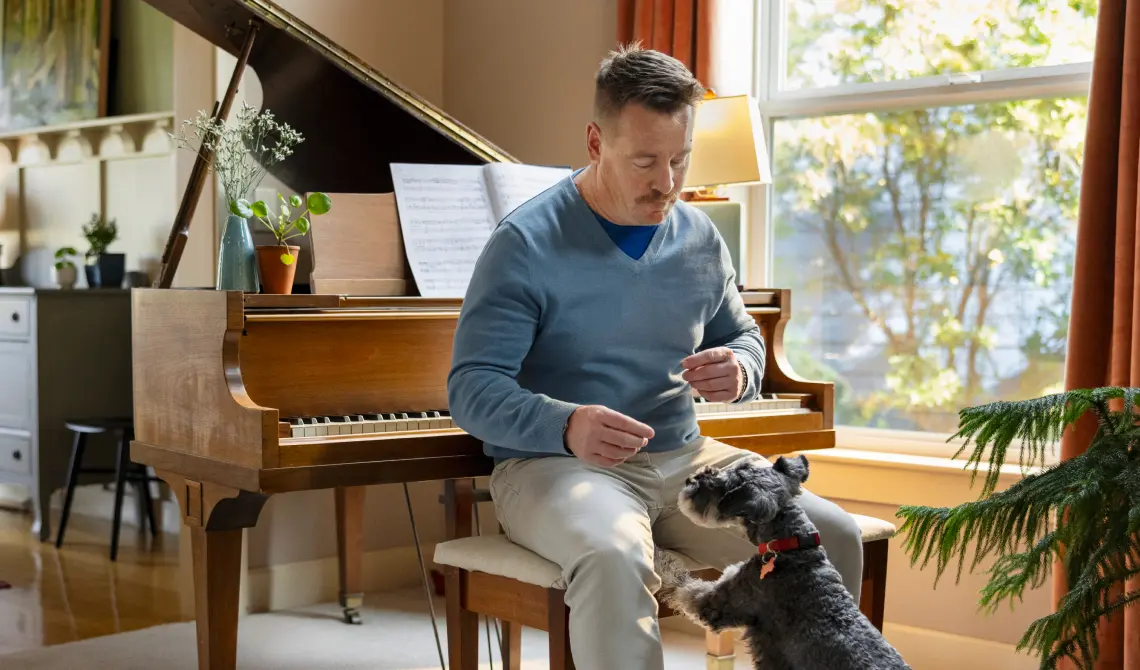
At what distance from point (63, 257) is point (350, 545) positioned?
111 inches

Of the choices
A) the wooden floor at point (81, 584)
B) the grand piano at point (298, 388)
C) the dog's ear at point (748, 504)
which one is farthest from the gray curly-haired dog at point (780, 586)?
the wooden floor at point (81, 584)

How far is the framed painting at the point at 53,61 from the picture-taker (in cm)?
577

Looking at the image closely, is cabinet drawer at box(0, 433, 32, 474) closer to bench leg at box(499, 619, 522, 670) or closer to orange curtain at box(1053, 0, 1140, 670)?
bench leg at box(499, 619, 522, 670)

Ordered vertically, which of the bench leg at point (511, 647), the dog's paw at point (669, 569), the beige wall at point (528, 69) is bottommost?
the bench leg at point (511, 647)

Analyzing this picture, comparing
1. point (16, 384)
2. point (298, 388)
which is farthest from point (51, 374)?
point (298, 388)

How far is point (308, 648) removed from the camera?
12.0 feet

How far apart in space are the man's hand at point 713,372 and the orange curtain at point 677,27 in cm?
167

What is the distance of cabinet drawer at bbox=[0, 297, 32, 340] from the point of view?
17.3 ft

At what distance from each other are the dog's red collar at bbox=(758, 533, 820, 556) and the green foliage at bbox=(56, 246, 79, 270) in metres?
4.64

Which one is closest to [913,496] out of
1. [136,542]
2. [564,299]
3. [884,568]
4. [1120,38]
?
[884,568]

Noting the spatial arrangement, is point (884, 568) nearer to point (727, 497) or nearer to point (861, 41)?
point (727, 497)

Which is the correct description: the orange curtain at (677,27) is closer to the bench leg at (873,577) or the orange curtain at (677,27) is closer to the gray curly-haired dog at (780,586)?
the bench leg at (873,577)

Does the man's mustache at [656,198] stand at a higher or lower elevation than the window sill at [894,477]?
higher

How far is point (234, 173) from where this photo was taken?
2982mm
